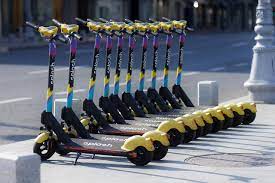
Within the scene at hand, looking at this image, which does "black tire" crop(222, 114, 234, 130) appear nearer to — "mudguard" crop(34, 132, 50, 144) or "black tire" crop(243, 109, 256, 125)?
"black tire" crop(243, 109, 256, 125)

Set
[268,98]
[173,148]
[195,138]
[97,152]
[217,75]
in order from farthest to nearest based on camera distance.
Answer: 1. [217,75]
2. [268,98]
3. [195,138]
4. [173,148]
5. [97,152]

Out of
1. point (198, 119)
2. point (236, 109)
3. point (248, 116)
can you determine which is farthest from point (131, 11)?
point (198, 119)

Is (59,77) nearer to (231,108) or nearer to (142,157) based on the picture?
(231,108)

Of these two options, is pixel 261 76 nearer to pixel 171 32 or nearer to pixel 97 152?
pixel 171 32

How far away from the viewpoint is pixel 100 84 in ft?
70.0

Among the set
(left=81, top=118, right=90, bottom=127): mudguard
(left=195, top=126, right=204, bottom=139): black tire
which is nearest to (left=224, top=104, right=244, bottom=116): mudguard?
(left=195, top=126, right=204, bottom=139): black tire

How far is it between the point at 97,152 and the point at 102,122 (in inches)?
59.5

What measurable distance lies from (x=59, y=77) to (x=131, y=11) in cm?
5354

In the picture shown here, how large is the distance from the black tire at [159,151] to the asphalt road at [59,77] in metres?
2.80

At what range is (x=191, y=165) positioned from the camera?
9.69 metres

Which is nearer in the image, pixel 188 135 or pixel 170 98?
pixel 188 135

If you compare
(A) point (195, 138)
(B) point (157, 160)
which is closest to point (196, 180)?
(B) point (157, 160)

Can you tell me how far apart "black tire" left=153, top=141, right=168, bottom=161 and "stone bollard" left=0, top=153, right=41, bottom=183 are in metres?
2.75

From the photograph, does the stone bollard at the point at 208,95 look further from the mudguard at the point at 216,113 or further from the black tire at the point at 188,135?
the black tire at the point at 188,135
